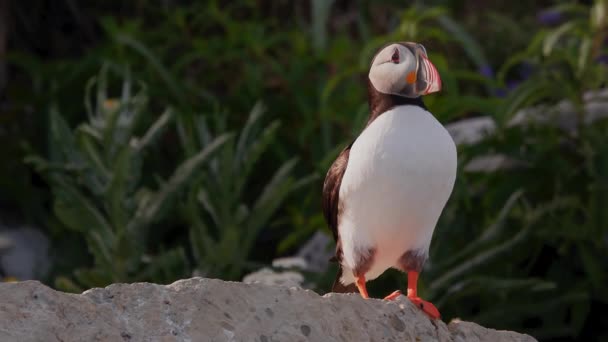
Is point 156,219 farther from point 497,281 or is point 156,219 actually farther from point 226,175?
point 497,281

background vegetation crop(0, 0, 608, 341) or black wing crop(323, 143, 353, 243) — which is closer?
black wing crop(323, 143, 353, 243)

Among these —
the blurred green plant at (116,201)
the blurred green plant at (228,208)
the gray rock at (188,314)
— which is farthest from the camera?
the blurred green plant at (228,208)

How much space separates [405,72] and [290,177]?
2437 millimetres

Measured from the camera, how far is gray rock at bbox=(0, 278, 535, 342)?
2.10m

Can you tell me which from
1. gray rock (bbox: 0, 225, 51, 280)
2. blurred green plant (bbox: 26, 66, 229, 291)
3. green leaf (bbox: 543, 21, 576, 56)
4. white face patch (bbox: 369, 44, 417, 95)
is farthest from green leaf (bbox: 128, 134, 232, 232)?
white face patch (bbox: 369, 44, 417, 95)

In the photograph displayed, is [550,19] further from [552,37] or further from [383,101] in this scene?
[383,101]

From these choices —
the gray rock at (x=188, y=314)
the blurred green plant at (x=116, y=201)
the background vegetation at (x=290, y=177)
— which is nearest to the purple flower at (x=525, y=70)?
the background vegetation at (x=290, y=177)

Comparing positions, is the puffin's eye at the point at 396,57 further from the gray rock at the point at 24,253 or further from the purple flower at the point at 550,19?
the purple flower at the point at 550,19

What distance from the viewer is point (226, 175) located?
464 centimetres

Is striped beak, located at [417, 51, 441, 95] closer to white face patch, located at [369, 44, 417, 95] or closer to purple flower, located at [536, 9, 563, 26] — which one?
white face patch, located at [369, 44, 417, 95]

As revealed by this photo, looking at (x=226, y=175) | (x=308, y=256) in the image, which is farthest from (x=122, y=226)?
(x=308, y=256)

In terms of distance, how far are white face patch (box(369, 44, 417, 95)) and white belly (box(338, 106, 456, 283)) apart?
7 centimetres

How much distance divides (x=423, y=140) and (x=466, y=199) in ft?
6.88

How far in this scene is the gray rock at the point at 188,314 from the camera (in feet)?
6.88
